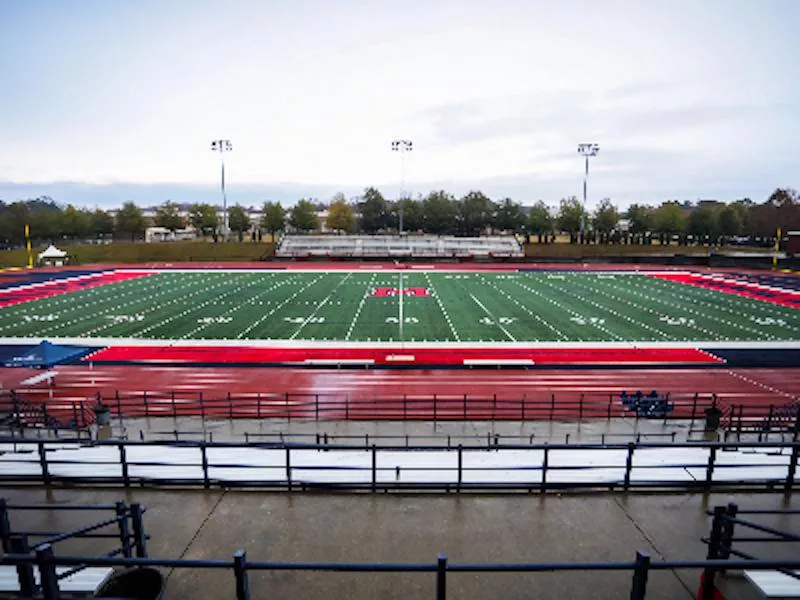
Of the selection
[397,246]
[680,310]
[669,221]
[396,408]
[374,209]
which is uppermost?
[374,209]

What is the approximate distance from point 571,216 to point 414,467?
104559 mm

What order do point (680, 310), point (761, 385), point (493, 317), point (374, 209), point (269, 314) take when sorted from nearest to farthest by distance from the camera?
point (761, 385) → point (493, 317) → point (269, 314) → point (680, 310) → point (374, 209)

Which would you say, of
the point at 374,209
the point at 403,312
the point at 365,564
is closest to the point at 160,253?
the point at 374,209

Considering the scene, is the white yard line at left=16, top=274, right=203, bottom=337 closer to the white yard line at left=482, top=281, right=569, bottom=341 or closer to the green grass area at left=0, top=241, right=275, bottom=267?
the white yard line at left=482, top=281, right=569, bottom=341

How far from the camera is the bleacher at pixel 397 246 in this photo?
83.4 meters

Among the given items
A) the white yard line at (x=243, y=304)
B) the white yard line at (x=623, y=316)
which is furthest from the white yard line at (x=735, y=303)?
the white yard line at (x=243, y=304)

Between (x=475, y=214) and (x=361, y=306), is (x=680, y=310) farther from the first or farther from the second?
(x=475, y=214)

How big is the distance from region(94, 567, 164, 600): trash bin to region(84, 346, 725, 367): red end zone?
18.2m

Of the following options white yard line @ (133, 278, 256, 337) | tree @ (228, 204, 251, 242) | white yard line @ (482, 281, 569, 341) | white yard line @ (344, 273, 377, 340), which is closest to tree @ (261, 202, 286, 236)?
tree @ (228, 204, 251, 242)

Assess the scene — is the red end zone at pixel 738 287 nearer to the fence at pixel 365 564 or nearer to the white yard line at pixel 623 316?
the white yard line at pixel 623 316

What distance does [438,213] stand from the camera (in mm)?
111938

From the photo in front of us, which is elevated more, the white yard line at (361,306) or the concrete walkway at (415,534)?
the concrete walkway at (415,534)

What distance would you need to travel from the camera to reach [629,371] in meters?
23.0

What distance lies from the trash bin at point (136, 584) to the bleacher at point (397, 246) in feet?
248
